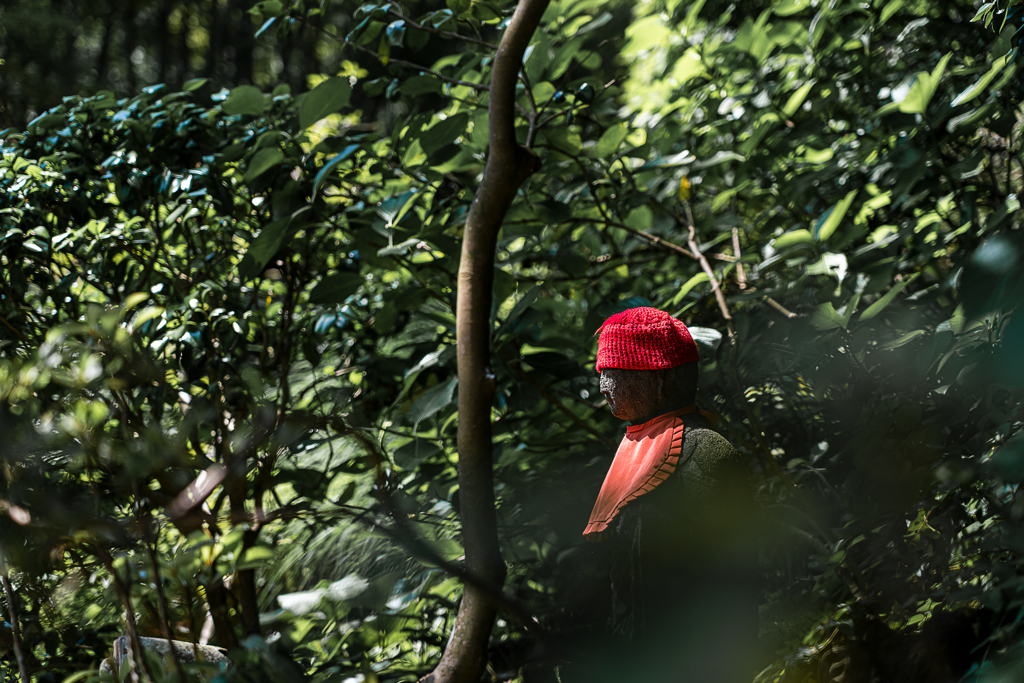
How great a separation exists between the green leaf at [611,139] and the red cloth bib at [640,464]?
38.8 inches

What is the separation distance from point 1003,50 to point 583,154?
1.04 metres

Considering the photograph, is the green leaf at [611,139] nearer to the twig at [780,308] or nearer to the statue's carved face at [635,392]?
the twig at [780,308]

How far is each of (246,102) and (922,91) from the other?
69.7 inches

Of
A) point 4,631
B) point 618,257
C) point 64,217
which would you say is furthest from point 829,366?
point 64,217

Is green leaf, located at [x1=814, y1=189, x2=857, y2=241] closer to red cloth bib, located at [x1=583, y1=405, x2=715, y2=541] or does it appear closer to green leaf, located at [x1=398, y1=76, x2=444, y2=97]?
red cloth bib, located at [x1=583, y1=405, x2=715, y2=541]

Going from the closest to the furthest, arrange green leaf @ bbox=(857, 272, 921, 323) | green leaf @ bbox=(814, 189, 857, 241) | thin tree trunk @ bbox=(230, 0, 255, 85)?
green leaf @ bbox=(857, 272, 921, 323)
green leaf @ bbox=(814, 189, 857, 241)
thin tree trunk @ bbox=(230, 0, 255, 85)

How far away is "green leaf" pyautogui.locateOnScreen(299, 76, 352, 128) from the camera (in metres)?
1.54

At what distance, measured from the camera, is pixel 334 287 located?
64.9 inches

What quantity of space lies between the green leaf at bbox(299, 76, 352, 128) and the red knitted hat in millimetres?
943

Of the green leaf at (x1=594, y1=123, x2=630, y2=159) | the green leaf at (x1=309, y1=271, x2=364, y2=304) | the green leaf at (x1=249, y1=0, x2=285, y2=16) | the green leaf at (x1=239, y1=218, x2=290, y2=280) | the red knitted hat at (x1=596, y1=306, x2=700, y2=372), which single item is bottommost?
the red knitted hat at (x1=596, y1=306, x2=700, y2=372)

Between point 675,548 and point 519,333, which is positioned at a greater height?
point 519,333

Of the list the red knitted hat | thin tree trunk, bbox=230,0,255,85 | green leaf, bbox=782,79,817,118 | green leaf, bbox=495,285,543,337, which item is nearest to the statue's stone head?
the red knitted hat

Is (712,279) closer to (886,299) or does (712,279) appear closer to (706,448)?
(886,299)

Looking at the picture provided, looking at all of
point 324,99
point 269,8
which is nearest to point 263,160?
point 324,99
